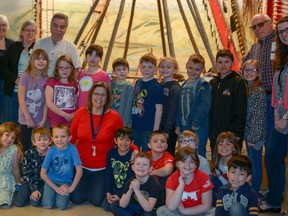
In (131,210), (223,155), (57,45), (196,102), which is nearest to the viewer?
(131,210)

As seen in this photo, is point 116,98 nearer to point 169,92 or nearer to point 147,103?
point 147,103

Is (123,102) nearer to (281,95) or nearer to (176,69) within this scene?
(176,69)

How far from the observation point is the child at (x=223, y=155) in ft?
13.4

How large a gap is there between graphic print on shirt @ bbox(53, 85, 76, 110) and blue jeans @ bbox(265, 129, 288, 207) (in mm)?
1716

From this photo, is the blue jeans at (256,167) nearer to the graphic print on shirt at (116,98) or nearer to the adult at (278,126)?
the adult at (278,126)

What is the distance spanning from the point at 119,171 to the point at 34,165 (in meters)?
0.70

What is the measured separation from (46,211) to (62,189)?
0.21 m

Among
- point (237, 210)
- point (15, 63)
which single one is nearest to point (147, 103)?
point (15, 63)

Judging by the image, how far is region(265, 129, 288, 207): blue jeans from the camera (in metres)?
4.10

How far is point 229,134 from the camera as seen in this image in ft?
13.5

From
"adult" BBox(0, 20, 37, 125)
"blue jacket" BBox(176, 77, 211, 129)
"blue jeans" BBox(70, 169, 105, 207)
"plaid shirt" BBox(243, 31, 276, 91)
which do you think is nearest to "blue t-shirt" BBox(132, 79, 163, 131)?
"blue jacket" BBox(176, 77, 211, 129)

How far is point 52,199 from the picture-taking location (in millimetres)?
4266

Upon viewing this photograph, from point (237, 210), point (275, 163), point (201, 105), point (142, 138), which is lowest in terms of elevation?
point (237, 210)

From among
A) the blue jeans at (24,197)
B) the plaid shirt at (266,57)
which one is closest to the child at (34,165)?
the blue jeans at (24,197)
